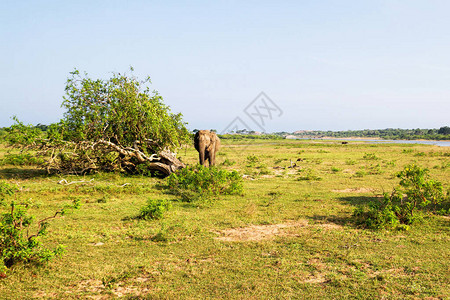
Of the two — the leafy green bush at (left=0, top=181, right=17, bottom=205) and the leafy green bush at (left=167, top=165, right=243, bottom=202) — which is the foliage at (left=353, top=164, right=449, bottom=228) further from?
the leafy green bush at (left=0, top=181, right=17, bottom=205)

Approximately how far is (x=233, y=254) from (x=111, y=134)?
11.7 metres

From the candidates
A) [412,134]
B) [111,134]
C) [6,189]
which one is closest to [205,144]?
[111,134]

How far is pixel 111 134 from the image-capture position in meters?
15.7

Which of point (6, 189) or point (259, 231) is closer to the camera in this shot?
point (259, 231)

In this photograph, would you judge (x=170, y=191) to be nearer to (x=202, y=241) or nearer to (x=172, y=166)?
(x=172, y=166)

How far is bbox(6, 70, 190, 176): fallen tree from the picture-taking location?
48.3 feet

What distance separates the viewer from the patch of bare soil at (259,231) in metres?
7.11

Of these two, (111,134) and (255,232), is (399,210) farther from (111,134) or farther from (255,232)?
(111,134)

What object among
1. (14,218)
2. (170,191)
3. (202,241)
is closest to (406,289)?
(202,241)

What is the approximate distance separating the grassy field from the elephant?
5910 mm

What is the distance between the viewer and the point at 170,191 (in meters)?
12.3

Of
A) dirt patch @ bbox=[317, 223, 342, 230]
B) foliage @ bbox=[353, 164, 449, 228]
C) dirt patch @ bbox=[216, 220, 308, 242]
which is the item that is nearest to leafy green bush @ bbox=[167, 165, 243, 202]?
dirt patch @ bbox=[216, 220, 308, 242]

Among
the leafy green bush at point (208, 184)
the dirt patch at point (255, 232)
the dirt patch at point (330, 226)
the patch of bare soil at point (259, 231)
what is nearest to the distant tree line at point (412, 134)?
the leafy green bush at point (208, 184)

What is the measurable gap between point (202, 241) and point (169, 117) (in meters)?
11.6
